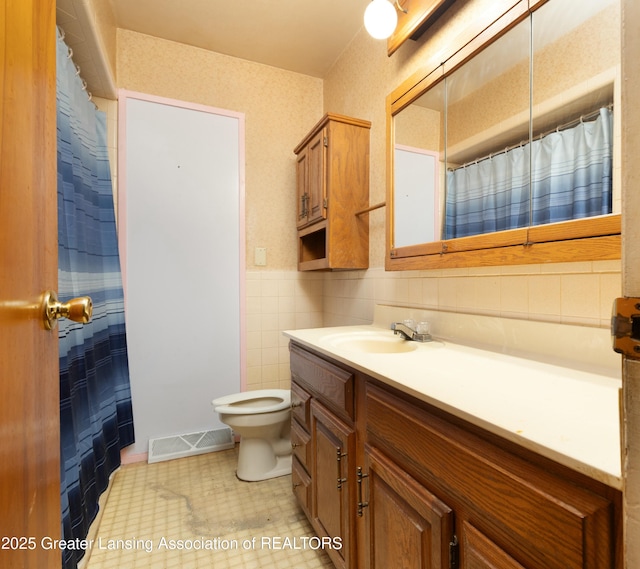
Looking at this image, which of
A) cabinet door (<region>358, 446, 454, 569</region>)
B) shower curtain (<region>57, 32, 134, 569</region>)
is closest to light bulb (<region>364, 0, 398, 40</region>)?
shower curtain (<region>57, 32, 134, 569</region>)

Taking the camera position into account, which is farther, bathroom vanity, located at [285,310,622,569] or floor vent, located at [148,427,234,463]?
floor vent, located at [148,427,234,463]

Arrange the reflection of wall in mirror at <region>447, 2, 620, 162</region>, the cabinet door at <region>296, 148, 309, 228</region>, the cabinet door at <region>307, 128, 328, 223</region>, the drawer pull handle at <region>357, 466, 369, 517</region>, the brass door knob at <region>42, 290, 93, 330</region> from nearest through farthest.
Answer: the brass door knob at <region>42, 290, 93, 330</region>
the reflection of wall in mirror at <region>447, 2, 620, 162</region>
the drawer pull handle at <region>357, 466, 369, 517</region>
the cabinet door at <region>307, 128, 328, 223</region>
the cabinet door at <region>296, 148, 309, 228</region>

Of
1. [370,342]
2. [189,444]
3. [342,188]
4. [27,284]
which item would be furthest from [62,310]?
[189,444]

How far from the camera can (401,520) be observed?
74 centimetres

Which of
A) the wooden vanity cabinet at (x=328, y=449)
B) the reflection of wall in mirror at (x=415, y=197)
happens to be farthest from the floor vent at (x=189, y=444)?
the reflection of wall in mirror at (x=415, y=197)

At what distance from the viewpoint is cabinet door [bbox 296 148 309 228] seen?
6.64ft

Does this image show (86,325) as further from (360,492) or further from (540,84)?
(540,84)

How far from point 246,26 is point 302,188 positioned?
0.97m

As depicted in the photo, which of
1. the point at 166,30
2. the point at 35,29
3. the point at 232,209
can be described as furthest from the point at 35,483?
the point at 166,30

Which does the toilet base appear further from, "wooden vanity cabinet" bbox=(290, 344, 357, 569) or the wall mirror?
the wall mirror

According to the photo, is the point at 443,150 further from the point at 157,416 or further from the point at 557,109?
the point at 157,416

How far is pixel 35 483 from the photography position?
1.65 ft

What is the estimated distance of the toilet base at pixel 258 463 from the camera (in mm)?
1734

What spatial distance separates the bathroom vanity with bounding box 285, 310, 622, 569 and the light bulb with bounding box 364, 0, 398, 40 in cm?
133
